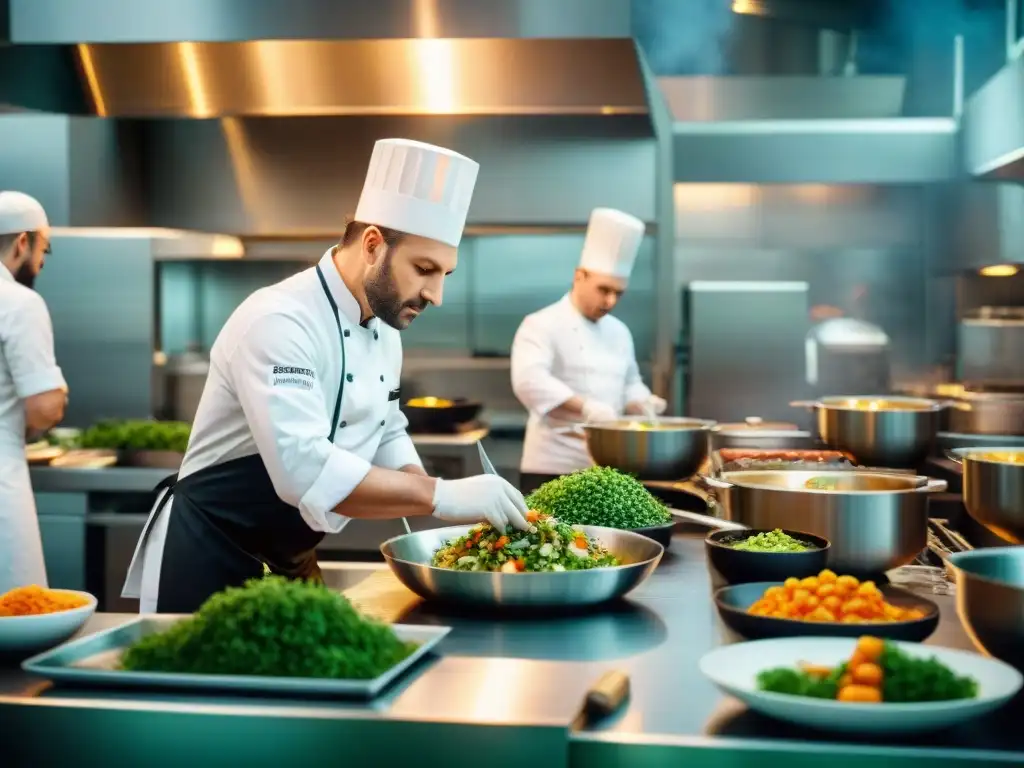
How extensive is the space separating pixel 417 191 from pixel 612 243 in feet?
7.83

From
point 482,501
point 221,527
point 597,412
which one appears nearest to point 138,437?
point 597,412

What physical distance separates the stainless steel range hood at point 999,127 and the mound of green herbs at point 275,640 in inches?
138

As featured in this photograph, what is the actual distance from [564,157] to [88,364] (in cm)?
248

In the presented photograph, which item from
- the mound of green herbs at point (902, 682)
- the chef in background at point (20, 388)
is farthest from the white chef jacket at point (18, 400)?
the mound of green herbs at point (902, 682)

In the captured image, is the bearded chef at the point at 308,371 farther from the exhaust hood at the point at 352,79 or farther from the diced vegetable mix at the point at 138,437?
the diced vegetable mix at the point at 138,437

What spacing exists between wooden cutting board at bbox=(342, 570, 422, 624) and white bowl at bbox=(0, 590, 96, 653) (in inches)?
16.3

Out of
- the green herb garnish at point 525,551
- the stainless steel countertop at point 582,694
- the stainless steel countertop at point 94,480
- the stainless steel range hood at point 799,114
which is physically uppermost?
the stainless steel range hood at point 799,114

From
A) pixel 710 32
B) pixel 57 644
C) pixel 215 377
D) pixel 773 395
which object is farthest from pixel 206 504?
pixel 710 32

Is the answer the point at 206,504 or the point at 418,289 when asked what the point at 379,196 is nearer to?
the point at 418,289

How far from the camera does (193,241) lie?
209 inches

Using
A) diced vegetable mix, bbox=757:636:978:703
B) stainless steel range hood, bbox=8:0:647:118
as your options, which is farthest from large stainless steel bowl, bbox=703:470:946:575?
stainless steel range hood, bbox=8:0:647:118

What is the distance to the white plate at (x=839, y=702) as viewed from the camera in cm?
115

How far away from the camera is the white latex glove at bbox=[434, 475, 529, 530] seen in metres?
1.84

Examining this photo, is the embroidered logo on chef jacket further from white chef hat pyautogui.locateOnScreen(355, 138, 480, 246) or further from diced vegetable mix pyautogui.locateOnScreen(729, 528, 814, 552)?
diced vegetable mix pyautogui.locateOnScreen(729, 528, 814, 552)
